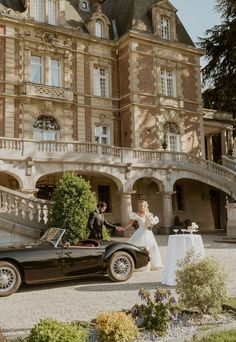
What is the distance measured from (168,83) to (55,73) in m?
7.70

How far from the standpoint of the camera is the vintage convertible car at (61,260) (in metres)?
7.89

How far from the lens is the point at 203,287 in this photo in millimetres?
5613

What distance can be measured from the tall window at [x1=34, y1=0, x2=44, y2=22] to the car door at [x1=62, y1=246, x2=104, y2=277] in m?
19.5

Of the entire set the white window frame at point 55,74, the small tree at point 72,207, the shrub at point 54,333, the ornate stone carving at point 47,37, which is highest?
the ornate stone carving at point 47,37

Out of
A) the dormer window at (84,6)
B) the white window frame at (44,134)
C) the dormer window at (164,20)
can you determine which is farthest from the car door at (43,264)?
the dormer window at (84,6)

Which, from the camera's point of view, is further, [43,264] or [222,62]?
[222,62]

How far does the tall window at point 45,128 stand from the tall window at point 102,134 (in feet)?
8.89

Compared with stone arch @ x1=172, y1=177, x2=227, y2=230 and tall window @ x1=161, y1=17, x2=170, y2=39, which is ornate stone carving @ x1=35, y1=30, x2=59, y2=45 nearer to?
tall window @ x1=161, y1=17, x2=170, y2=39

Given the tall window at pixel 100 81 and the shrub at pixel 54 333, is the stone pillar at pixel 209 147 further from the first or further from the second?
the shrub at pixel 54 333

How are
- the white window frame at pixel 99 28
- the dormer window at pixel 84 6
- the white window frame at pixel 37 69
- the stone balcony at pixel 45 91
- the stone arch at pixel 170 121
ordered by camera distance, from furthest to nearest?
the dormer window at pixel 84 6, the white window frame at pixel 99 28, the stone arch at pixel 170 121, the white window frame at pixel 37 69, the stone balcony at pixel 45 91

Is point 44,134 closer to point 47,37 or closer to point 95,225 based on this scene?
point 47,37

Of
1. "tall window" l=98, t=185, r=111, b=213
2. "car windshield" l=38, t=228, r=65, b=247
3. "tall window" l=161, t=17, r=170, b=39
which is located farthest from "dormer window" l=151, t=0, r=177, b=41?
"car windshield" l=38, t=228, r=65, b=247

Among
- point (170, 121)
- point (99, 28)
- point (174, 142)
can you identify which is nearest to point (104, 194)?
point (174, 142)

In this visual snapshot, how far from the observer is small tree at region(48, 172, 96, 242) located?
12531 millimetres
